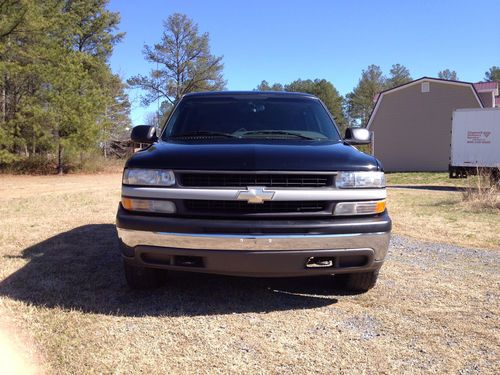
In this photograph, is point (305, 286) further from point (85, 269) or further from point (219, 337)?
point (85, 269)

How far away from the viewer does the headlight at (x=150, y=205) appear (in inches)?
133

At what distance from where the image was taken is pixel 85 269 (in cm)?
466

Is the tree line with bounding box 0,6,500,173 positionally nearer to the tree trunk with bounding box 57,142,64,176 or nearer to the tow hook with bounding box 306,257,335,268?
the tree trunk with bounding box 57,142,64,176

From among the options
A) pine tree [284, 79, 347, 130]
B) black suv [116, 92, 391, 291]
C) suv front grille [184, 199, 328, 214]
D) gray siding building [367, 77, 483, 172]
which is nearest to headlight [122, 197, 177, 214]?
black suv [116, 92, 391, 291]

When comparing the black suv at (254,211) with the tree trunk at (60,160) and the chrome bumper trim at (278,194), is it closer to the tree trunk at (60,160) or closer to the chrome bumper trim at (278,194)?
the chrome bumper trim at (278,194)

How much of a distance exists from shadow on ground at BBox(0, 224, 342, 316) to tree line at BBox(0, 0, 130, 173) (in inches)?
741

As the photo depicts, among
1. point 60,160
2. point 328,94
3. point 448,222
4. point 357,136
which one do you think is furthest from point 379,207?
point 328,94

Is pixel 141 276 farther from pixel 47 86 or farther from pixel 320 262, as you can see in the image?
pixel 47 86

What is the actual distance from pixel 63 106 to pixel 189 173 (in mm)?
22602

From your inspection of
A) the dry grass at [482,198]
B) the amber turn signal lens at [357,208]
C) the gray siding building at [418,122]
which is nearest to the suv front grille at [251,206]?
the amber turn signal lens at [357,208]

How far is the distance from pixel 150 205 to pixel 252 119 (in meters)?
1.66

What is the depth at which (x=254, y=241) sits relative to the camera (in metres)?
3.21

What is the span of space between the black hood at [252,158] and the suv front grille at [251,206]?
244 millimetres

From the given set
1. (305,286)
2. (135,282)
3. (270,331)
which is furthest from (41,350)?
(305,286)
